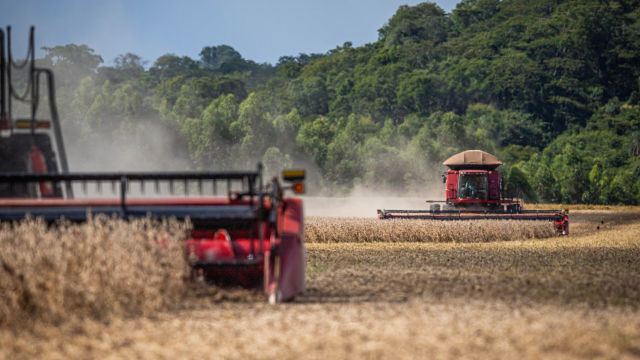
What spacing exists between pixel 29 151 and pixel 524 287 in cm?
608

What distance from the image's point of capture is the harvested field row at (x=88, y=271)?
5.95 metres

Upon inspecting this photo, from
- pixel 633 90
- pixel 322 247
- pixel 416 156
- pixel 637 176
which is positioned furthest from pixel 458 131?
pixel 322 247

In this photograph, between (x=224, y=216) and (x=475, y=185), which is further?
(x=475, y=185)

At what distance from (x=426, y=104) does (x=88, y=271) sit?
237 ft

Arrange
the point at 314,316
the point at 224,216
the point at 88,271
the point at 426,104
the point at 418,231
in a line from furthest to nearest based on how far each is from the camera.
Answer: the point at 426,104 → the point at 418,231 → the point at 224,216 → the point at 314,316 → the point at 88,271

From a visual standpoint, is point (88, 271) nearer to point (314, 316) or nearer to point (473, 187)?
point (314, 316)

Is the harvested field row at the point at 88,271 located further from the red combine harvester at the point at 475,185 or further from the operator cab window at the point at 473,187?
the operator cab window at the point at 473,187

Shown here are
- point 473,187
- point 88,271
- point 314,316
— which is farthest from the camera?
point 473,187

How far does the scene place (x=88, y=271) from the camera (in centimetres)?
616

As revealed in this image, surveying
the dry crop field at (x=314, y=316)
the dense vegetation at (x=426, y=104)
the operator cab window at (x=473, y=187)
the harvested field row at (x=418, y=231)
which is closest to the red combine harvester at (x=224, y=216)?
the dry crop field at (x=314, y=316)

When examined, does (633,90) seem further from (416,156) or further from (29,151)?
(29,151)

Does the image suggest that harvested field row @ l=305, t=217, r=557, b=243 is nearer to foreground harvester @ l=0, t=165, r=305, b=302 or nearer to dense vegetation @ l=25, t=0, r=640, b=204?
foreground harvester @ l=0, t=165, r=305, b=302

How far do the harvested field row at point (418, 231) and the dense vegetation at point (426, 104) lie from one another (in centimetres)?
3609

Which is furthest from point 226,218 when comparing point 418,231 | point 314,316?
point 418,231
